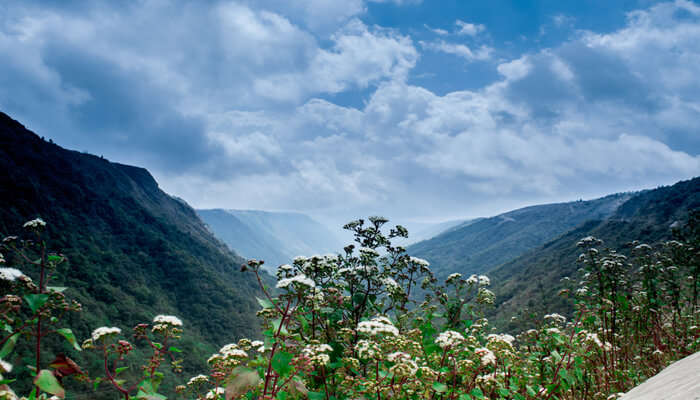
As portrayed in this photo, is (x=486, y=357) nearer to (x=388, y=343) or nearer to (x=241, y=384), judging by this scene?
(x=388, y=343)

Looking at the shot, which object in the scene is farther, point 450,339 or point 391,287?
point 391,287

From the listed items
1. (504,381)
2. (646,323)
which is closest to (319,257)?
(504,381)

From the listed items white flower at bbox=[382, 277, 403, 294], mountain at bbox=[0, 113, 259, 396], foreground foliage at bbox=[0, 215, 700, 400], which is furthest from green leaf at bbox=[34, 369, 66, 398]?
mountain at bbox=[0, 113, 259, 396]

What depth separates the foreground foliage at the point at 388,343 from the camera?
11.5 feet

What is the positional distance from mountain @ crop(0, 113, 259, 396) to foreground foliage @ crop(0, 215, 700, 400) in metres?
108

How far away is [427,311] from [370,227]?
7.97ft

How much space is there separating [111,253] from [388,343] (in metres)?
175

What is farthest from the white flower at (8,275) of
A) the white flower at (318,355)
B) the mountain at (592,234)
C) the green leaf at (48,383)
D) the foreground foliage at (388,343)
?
the mountain at (592,234)

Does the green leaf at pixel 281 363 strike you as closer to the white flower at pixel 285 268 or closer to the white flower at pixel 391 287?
the white flower at pixel 285 268

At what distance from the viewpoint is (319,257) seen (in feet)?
21.1

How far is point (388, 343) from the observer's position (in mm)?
3965

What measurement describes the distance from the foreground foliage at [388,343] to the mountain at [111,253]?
107854 mm

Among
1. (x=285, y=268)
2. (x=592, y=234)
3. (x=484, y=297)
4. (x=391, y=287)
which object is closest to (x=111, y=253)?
(x=285, y=268)

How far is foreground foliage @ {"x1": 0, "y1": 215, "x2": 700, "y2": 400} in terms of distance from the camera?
352cm
